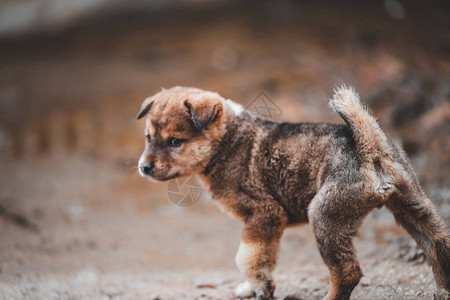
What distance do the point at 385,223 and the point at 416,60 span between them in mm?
5353

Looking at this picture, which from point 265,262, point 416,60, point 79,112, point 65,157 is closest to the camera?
point 265,262

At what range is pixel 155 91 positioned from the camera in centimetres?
1283

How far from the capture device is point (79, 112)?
1284cm

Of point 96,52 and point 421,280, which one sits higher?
point 96,52

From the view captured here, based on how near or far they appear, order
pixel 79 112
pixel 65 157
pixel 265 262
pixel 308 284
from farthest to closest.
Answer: pixel 79 112 < pixel 65 157 < pixel 308 284 < pixel 265 262

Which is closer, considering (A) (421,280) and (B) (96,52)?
(A) (421,280)

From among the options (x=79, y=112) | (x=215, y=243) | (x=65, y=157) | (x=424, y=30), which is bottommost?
(x=215, y=243)

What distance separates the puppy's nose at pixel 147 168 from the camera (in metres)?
4.37

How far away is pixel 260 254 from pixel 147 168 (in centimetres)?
143

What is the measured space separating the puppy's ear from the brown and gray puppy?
0.01 meters

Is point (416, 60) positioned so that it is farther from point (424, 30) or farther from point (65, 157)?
point (65, 157)

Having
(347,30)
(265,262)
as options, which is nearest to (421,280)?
(265,262)

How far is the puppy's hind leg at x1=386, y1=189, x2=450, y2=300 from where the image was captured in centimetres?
375

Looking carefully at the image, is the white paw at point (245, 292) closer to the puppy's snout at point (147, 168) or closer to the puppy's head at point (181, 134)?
the puppy's head at point (181, 134)
